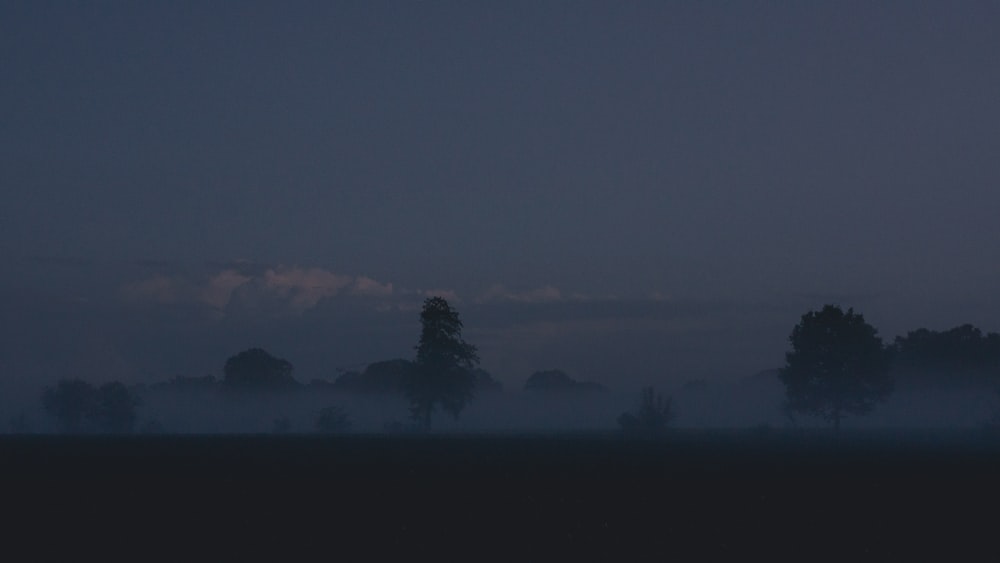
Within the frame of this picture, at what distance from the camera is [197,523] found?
809 inches

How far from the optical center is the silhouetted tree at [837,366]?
115625mm

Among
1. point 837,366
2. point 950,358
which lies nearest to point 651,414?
point 837,366

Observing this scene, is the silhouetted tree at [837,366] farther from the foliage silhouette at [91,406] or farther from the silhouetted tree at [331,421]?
the foliage silhouette at [91,406]

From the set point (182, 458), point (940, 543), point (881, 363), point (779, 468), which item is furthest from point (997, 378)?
point (940, 543)

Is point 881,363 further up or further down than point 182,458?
further up

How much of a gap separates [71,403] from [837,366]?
98.7 metres

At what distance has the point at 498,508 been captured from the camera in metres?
23.8

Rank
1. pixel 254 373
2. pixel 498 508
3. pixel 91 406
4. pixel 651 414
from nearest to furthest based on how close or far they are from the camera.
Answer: pixel 498 508 < pixel 651 414 < pixel 91 406 < pixel 254 373

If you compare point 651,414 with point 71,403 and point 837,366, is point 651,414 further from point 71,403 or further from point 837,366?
point 71,403

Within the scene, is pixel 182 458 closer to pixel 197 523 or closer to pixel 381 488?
pixel 381 488

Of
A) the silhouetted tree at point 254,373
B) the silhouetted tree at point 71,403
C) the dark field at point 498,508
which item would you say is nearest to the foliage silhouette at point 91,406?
the silhouetted tree at point 71,403

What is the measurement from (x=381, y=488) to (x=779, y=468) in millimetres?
18077

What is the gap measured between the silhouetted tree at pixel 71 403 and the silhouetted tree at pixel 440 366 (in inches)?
2095

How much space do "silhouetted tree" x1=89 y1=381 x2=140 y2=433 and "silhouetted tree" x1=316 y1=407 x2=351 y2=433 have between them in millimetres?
29077
